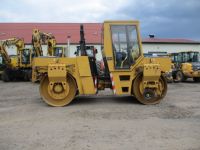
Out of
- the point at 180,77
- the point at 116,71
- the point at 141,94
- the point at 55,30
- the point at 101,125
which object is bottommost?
the point at 101,125

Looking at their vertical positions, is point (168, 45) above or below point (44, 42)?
above

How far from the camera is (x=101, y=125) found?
8602mm

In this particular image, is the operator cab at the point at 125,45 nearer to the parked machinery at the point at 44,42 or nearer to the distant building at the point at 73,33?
the parked machinery at the point at 44,42

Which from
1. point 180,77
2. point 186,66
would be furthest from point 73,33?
point 186,66

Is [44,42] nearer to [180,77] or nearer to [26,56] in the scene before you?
[26,56]

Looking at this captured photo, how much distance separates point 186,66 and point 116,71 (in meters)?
11.9

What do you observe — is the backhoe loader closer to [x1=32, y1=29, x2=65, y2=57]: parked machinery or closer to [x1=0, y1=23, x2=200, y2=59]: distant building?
[x1=32, y1=29, x2=65, y2=57]: parked machinery

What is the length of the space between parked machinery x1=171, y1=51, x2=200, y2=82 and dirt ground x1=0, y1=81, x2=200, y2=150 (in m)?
9.98

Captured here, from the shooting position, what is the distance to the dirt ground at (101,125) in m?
6.84

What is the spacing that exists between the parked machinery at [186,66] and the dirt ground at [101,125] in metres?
9.98

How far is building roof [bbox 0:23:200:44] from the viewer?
40.8 metres

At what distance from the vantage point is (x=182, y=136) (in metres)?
7.40

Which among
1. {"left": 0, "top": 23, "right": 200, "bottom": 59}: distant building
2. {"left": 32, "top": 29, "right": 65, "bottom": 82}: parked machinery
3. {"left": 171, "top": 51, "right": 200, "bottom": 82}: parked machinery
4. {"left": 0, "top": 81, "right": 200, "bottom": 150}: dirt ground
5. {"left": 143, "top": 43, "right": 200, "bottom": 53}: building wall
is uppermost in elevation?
{"left": 0, "top": 23, "right": 200, "bottom": 59}: distant building

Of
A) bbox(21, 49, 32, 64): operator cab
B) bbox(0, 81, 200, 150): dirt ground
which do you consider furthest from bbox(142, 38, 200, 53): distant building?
bbox(0, 81, 200, 150): dirt ground
